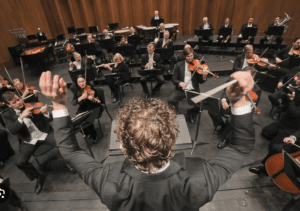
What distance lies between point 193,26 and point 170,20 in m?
1.64

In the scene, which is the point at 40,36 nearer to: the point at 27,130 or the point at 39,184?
the point at 27,130

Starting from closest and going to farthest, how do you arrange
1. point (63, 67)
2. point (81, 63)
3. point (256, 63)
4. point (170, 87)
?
point (256, 63) → point (81, 63) → point (170, 87) → point (63, 67)

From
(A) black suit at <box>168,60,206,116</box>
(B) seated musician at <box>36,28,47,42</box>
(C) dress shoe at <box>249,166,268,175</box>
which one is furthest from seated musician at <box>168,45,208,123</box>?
(B) seated musician at <box>36,28,47,42</box>

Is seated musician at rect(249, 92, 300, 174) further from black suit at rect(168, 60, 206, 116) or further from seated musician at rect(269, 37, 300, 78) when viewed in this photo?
seated musician at rect(269, 37, 300, 78)

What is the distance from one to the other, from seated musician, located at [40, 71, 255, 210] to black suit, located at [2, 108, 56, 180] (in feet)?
7.09

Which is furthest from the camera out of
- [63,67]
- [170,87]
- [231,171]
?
[63,67]

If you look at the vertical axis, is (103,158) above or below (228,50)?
below

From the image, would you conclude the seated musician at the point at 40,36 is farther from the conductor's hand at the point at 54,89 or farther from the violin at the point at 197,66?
the conductor's hand at the point at 54,89

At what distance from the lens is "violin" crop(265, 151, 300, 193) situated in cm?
189

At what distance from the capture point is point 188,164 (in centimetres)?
88

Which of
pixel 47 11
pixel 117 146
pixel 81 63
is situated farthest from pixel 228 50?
pixel 47 11

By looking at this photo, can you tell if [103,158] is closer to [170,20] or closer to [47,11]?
[170,20]

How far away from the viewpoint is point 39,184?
2.60 m

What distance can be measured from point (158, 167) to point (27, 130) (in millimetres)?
2743
